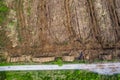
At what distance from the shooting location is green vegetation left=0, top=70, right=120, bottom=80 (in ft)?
54.6

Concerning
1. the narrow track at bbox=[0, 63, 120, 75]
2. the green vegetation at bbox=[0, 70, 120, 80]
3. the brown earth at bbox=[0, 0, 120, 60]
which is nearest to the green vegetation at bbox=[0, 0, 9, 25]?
the brown earth at bbox=[0, 0, 120, 60]

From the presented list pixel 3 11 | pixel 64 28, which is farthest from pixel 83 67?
pixel 3 11

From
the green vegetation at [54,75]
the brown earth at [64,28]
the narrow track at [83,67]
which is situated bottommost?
the green vegetation at [54,75]

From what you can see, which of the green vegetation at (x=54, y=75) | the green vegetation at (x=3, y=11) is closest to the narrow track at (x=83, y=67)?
the green vegetation at (x=54, y=75)

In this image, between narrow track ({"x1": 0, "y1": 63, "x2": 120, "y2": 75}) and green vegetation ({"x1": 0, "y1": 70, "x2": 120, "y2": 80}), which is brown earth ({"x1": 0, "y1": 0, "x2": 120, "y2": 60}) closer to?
narrow track ({"x1": 0, "y1": 63, "x2": 120, "y2": 75})

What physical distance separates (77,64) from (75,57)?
54cm

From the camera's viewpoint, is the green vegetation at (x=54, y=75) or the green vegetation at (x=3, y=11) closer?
the green vegetation at (x=54, y=75)

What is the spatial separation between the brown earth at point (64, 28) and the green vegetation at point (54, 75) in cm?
114

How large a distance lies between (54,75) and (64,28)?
3445 mm

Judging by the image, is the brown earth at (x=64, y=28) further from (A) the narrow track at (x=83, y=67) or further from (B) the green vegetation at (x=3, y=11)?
(A) the narrow track at (x=83, y=67)

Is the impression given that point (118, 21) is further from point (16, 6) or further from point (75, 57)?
point (16, 6)

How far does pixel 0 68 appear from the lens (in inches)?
670

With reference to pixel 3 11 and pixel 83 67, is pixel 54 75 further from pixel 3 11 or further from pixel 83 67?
pixel 3 11

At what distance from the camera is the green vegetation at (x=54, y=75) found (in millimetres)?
16656
